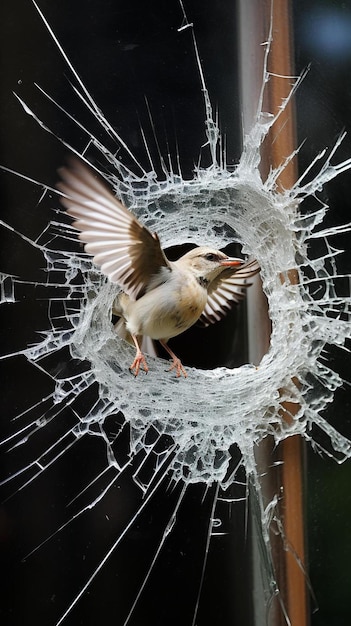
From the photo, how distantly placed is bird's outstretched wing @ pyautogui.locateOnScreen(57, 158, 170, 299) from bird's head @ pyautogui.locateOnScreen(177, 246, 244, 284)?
156 millimetres

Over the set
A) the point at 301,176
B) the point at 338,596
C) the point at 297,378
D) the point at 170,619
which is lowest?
the point at 170,619

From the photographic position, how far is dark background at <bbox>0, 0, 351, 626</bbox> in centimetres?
75

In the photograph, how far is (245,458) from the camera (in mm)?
815

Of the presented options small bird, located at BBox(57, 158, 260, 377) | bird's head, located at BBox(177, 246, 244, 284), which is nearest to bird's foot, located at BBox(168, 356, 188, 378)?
small bird, located at BBox(57, 158, 260, 377)

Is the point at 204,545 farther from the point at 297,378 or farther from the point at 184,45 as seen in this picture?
the point at 184,45

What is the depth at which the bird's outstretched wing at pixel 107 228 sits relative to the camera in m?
0.63

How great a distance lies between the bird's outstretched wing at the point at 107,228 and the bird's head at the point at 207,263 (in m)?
0.16

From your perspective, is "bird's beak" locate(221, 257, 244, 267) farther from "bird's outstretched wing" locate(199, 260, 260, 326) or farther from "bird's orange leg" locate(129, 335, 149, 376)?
"bird's orange leg" locate(129, 335, 149, 376)

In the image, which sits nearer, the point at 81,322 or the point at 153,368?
the point at 81,322

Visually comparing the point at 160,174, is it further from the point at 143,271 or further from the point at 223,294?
the point at 223,294

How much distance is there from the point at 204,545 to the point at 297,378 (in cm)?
25

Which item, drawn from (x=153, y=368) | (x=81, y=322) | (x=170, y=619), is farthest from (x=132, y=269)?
(x=170, y=619)

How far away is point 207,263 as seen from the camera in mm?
894

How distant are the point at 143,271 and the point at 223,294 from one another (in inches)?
11.5
